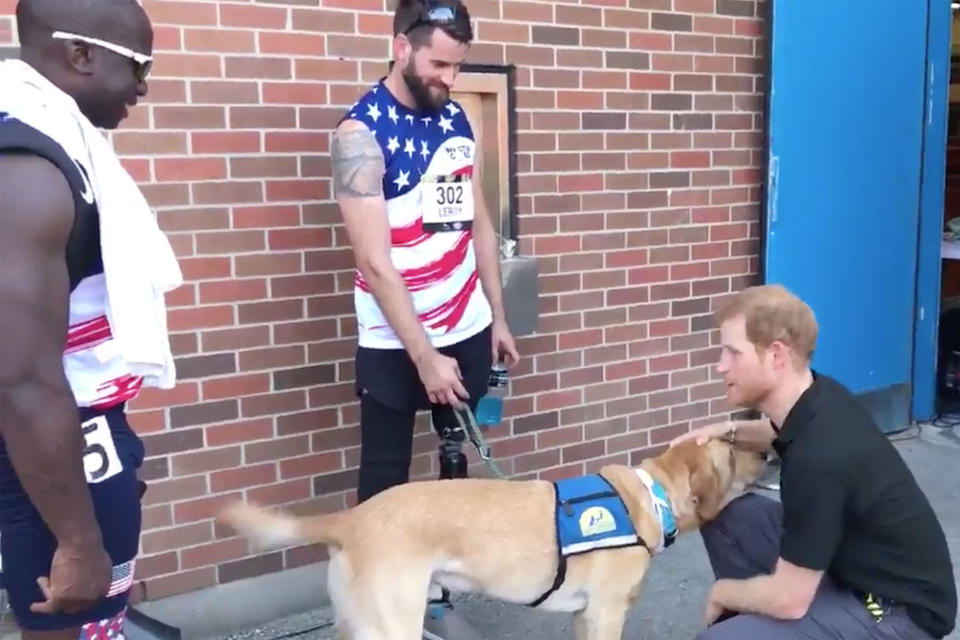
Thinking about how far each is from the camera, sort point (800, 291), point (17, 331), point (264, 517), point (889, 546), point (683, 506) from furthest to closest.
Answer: point (800, 291) < point (683, 506) < point (264, 517) < point (889, 546) < point (17, 331)

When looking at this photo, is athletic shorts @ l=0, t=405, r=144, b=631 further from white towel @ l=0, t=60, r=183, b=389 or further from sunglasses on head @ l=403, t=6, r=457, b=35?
sunglasses on head @ l=403, t=6, r=457, b=35

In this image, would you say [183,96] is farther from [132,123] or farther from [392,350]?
[392,350]

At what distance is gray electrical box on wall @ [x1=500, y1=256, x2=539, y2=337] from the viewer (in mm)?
4145

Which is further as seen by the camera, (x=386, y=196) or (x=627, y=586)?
(x=386, y=196)

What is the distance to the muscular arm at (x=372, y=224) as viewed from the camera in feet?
10.0

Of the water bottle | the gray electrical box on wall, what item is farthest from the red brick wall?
the water bottle

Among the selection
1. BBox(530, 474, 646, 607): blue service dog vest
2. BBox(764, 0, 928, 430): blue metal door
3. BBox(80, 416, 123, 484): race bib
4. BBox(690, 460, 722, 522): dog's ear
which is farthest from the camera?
BBox(764, 0, 928, 430): blue metal door

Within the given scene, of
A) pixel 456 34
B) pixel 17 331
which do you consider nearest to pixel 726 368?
pixel 456 34

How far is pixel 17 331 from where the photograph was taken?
1.64 m

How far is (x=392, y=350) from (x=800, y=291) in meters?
2.73

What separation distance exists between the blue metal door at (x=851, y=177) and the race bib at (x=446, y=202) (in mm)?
2262

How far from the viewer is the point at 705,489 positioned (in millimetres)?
3008

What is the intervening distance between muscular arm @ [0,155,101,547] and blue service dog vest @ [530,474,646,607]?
1.49m

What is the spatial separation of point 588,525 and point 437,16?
1.56m
